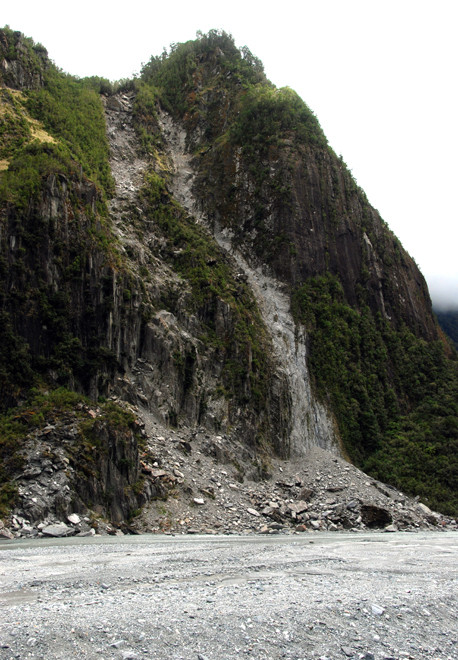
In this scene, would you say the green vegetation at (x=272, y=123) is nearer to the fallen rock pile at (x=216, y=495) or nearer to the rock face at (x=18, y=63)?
the rock face at (x=18, y=63)

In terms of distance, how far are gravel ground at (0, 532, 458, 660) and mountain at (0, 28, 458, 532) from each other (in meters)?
11.2

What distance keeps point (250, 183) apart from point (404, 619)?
61058 mm

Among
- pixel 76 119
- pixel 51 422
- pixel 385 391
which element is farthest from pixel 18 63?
pixel 385 391

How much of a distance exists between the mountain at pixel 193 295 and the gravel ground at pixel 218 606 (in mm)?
11187

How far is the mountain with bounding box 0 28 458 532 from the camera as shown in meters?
28.7

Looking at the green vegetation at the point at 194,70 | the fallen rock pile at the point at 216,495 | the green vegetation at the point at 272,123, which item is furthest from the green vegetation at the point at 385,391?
the green vegetation at the point at 194,70

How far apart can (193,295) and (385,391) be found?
3031 centimetres

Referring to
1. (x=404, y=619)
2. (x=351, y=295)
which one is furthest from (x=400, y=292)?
(x=404, y=619)

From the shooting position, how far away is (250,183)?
6306cm

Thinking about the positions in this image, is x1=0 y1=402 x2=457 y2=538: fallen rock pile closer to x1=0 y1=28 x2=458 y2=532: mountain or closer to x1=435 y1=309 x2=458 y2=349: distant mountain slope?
x1=0 y1=28 x2=458 y2=532: mountain

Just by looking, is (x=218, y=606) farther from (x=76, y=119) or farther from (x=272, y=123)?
(x=272, y=123)

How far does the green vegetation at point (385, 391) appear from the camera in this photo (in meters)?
45.1

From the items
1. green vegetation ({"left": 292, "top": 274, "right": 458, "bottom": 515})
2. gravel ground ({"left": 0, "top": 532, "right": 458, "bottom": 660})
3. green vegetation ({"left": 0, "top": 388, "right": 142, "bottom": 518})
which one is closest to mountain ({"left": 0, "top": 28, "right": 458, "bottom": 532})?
green vegetation ({"left": 0, "top": 388, "right": 142, "bottom": 518})

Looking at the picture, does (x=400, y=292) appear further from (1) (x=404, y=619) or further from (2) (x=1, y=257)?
(1) (x=404, y=619)
